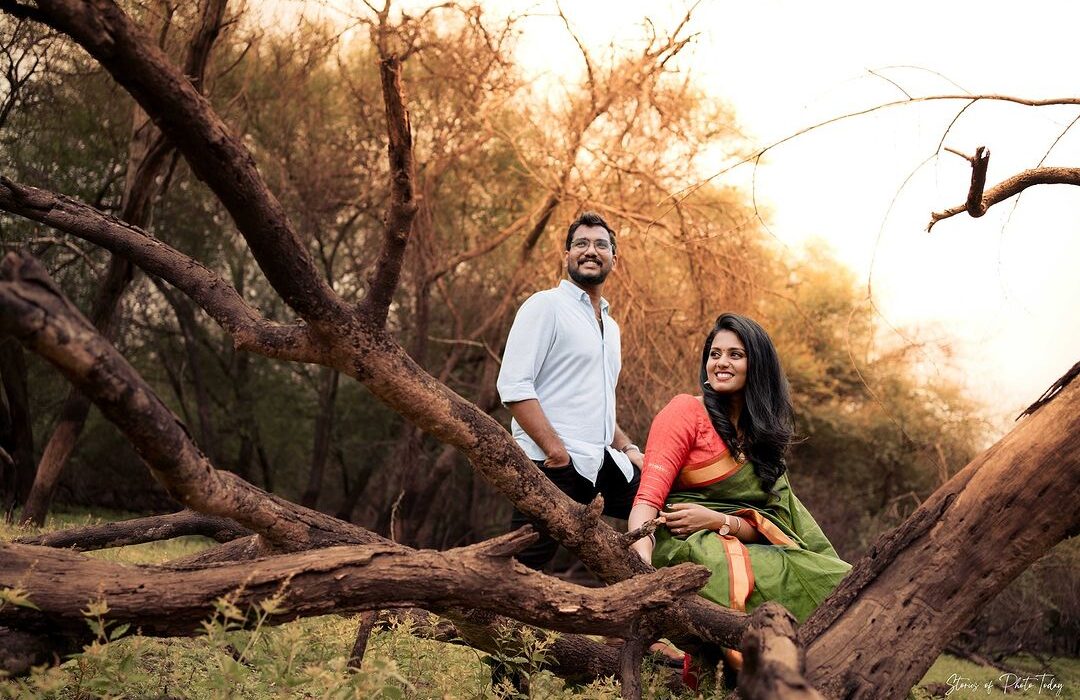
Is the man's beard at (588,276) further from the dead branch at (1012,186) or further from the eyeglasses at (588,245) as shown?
the dead branch at (1012,186)

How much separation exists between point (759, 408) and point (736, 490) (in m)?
0.34

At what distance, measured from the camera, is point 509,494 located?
11.2ft

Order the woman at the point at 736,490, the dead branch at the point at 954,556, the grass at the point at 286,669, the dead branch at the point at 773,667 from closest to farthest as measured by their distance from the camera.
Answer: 1. the dead branch at the point at 773,667
2. the grass at the point at 286,669
3. the dead branch at the point at 954,556
4. the woman at the point at 736,490

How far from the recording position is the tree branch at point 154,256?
323 centimetres

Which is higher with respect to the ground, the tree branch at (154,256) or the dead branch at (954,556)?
the tree branch at (154,256)

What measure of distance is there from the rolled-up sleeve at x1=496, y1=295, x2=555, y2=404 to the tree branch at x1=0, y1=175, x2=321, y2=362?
92 centimetres

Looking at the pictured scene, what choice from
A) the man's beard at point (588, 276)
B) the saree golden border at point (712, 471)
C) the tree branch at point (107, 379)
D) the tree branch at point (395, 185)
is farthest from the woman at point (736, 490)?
the tree branch at point (107, 379)

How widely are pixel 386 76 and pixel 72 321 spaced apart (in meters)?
1.13

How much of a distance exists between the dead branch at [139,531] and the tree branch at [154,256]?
1.09 m

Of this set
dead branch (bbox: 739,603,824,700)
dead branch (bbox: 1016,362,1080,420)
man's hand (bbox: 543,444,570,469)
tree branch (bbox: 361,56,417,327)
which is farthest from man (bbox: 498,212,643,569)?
dead branch (bbox: 1016,362,1080,420)

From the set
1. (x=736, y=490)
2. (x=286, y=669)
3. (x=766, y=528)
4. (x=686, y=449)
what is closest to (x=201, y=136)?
(x=286, y=669)

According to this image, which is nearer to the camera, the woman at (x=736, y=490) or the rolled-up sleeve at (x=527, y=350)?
the woman at (x=736, y=490)

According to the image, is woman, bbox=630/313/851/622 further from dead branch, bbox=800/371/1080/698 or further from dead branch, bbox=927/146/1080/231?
dead branch, bbox=927/146/1080/231

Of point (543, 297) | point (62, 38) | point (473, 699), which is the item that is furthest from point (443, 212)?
point (473, 699)
